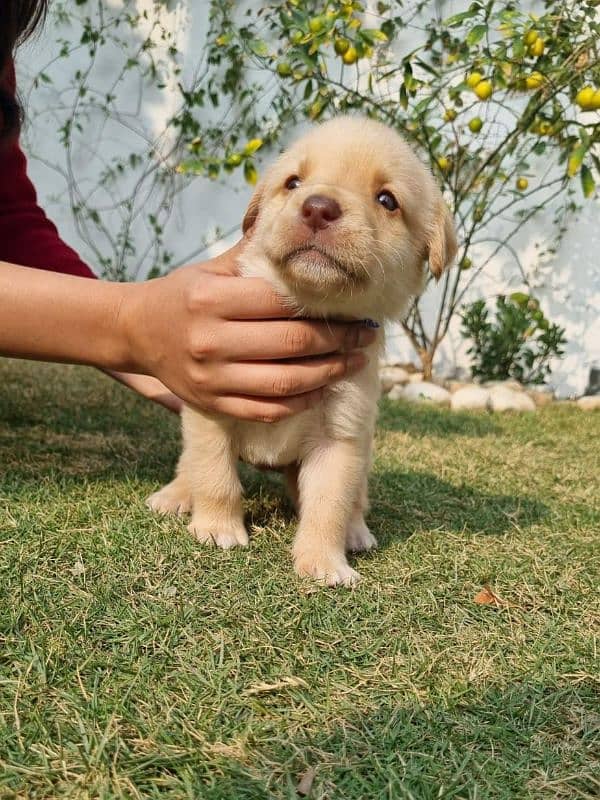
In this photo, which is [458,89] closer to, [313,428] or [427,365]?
[313,428]

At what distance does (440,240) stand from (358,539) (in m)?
0.82

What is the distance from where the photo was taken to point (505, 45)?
3686 mm

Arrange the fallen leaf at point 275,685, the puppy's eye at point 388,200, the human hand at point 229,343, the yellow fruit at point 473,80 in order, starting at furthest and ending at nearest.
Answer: the yellow fruit at point 473,80 < the puppy's eye at point 388,200 < the human hand at point 229,343 < the fallen leaf at point 275,685

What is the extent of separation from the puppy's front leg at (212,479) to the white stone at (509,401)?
345 centimetres

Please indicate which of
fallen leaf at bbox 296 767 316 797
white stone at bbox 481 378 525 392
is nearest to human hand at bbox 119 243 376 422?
fallen leaf at bbox 296 767 316 797

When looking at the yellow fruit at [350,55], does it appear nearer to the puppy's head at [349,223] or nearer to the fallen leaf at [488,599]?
the puppy's head at [349,223]

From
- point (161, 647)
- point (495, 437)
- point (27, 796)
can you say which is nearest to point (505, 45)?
point (495, 437)

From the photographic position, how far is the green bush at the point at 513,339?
5.43 metres

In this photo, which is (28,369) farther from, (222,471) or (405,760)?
(405,760)

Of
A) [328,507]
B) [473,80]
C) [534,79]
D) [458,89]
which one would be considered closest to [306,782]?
[328,507]

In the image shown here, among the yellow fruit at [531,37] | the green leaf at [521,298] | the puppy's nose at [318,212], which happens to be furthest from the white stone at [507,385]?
the puppy's nose at [318,212]

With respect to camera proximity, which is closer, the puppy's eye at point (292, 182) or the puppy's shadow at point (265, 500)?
the puppy's eye at point (292, 182)

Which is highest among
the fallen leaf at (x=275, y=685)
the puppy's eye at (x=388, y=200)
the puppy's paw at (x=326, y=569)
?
the puppy's eye at (x=388, y=200)

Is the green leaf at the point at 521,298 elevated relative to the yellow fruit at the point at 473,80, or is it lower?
lower
